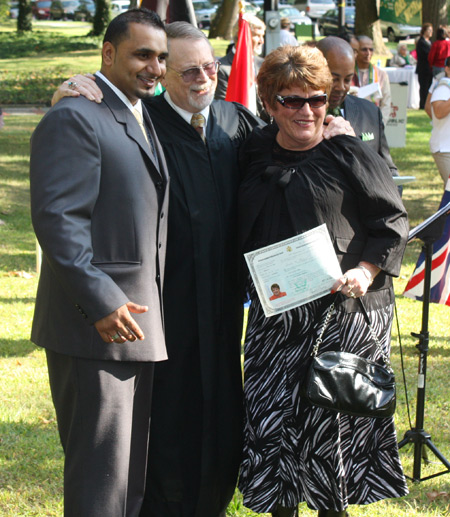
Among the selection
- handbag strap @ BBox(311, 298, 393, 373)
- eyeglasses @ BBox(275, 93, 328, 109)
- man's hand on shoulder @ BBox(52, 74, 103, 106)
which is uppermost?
man's hand on shoulder @ BBox(52, 74, 103, 106)

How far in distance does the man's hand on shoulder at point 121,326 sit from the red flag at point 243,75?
4.55m

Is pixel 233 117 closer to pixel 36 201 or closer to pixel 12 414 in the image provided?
pixel 36 201

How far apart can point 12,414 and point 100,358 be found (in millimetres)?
2372

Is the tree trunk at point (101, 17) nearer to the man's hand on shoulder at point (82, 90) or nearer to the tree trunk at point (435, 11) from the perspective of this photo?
the tree trunk at point (435, 11)

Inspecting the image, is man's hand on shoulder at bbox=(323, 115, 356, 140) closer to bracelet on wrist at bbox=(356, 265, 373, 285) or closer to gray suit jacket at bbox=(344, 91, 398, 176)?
bracelet on wrist at bbox=(356, 265, 373, 285)

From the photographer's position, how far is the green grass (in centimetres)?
404

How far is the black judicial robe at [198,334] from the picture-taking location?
3.45m

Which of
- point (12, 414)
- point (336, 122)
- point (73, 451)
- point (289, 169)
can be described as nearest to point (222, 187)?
point (289, 169)

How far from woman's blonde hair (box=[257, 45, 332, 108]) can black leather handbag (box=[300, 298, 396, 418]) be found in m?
0.95

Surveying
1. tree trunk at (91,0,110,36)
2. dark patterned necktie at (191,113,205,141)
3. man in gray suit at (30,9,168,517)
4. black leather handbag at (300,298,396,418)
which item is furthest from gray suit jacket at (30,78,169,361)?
tree trunk at (91,0,110,36)

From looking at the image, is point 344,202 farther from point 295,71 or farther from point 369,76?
point 369,76

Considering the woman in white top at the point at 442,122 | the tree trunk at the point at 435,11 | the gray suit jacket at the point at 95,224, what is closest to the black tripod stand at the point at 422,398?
the gray suit jacket at the point at 95,224

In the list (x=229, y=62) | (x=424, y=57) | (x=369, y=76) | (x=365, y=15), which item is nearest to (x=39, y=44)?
(x=365, y=15)

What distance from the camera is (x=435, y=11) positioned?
25.1 metres
